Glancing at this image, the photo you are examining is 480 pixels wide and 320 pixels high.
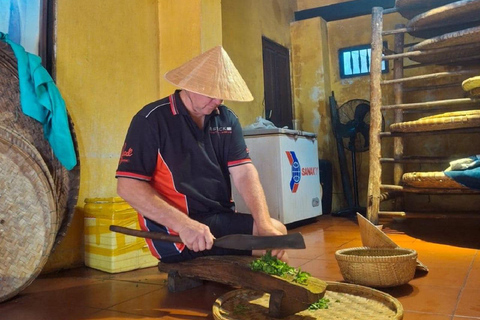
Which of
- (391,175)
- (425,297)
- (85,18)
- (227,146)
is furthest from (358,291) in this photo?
(391,175)

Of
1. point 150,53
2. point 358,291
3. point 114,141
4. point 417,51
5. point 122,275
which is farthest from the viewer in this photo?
point 417,51

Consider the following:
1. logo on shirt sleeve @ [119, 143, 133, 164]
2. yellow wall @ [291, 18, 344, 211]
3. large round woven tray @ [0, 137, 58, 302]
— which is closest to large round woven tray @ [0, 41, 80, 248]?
large round woven tray @ [0, 137, 58, 302]

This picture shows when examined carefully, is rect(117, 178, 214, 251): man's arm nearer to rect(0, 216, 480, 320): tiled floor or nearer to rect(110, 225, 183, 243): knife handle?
rect(110, 225, 183, 243): knife handle

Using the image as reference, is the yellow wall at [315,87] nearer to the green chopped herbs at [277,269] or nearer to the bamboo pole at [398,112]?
the bamboo pole at [398,112]

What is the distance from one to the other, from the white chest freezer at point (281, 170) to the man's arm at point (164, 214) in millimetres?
1949

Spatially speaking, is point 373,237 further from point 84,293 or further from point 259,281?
point 84,293

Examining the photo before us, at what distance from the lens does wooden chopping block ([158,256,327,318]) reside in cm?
148

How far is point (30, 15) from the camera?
2.50m

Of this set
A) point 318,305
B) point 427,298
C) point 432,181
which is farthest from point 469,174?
point 318,305

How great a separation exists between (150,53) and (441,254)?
2400 mm

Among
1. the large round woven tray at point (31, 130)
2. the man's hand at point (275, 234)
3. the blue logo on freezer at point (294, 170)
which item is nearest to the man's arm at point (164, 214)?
the man's hand at point (275, 234)

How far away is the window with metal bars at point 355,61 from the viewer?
16.5 ft

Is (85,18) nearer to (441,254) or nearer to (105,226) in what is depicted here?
(105,226)

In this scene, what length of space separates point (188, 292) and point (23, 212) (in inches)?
33.7
